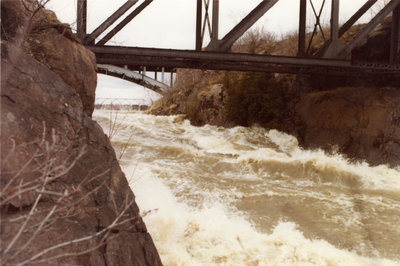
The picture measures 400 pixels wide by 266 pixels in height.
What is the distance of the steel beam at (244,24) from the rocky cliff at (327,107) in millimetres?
5562

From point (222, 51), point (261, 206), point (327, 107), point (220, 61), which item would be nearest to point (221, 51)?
point (222, 51)

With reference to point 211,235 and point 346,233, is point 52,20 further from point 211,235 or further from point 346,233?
point 346,233

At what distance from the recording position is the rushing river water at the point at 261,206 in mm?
5746

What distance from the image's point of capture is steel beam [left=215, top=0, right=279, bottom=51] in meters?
9.51

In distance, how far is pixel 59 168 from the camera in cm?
327

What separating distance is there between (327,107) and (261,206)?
25.1 feet

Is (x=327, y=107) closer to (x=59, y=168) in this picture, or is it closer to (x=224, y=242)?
(x=224, y=242)

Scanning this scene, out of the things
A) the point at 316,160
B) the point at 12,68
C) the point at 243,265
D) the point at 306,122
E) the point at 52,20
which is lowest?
the point at 243,265

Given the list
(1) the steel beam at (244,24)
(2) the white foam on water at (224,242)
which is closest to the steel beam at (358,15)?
(1) the steel beam at (244,24)

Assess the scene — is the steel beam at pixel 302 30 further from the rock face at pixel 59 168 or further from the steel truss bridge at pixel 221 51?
the rock face at pixel 59 168

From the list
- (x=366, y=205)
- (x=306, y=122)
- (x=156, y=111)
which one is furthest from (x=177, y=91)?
(x=366, y=205)

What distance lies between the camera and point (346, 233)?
20.9 ft

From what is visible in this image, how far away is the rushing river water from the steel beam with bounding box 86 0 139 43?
2.94m

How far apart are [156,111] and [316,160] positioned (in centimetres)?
1655
